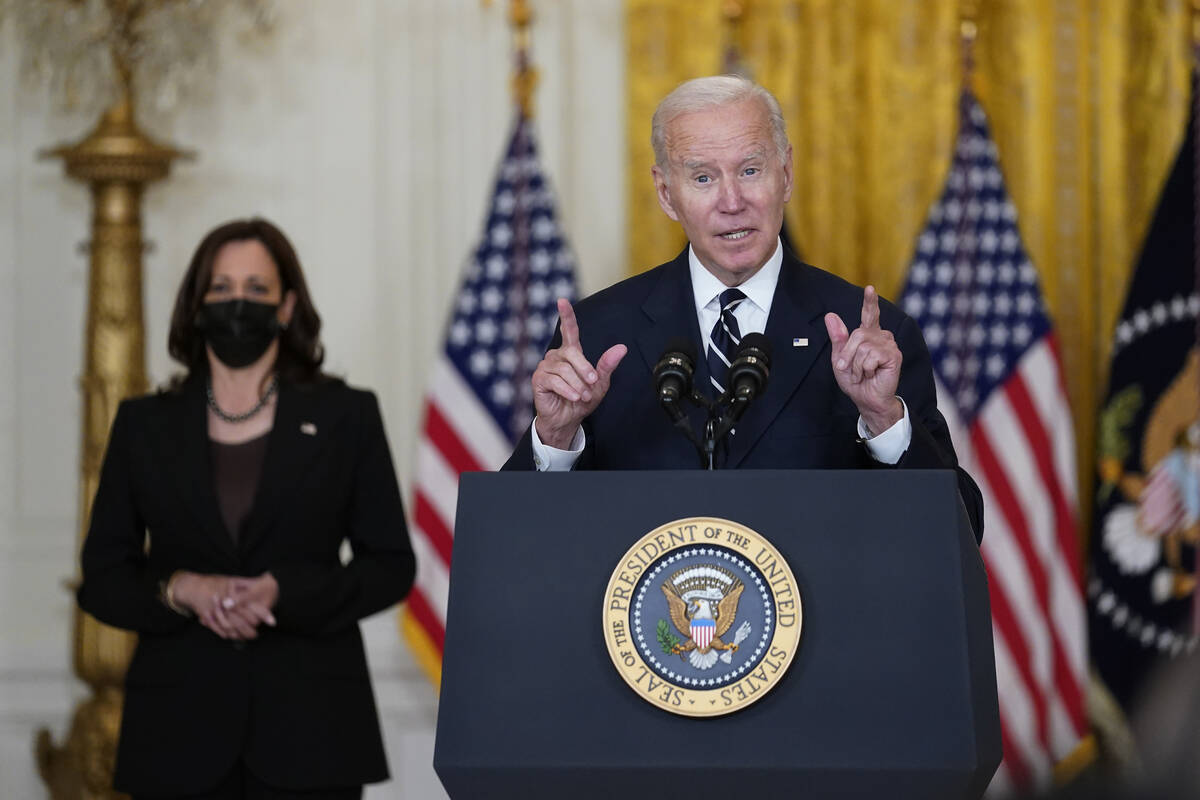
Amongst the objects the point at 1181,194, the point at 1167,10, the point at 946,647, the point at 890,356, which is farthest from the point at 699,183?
the point at 1167,10

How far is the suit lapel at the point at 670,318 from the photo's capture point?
8.22 ft

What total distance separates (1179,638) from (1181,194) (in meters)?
1.60

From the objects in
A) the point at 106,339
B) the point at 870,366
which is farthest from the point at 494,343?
the point at 870,366

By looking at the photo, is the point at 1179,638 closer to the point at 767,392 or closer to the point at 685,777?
the point at 767,392

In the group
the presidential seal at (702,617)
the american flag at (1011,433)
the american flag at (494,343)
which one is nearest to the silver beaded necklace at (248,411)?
the american flag at (494,343)

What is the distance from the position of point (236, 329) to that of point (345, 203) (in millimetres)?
2500

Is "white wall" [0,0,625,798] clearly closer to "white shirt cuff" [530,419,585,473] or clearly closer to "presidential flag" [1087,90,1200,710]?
"presidential flag" [1087,90,1200,710]

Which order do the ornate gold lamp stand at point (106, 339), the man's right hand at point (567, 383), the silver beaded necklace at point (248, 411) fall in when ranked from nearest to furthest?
the man's right hand at point (567, 383)
the silver beaded necklace at point (248, 411)
the ornate gold lamp stand at point (106, 339)

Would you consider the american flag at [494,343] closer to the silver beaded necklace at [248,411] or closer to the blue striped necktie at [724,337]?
the silver beaded necklace at [248,411]

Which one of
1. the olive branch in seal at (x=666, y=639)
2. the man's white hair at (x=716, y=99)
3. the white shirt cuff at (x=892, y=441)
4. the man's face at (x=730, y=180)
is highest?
the man's white hair at (x=716, y=99)

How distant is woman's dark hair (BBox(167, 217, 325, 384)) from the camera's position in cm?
381

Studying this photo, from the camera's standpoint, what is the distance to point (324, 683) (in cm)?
353

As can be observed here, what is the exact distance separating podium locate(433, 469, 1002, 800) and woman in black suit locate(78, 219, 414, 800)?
1.68 metres

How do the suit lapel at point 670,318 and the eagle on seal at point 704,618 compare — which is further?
the suit lapel at point 670,318
